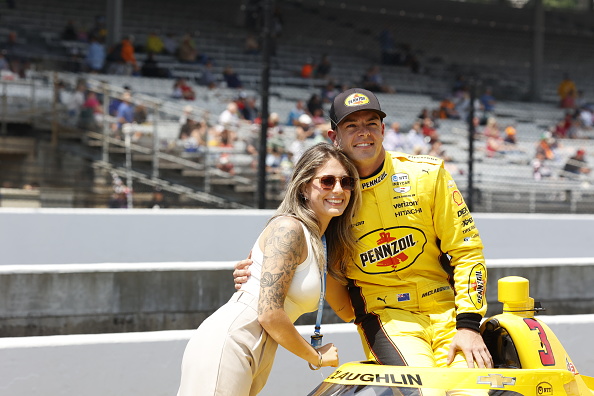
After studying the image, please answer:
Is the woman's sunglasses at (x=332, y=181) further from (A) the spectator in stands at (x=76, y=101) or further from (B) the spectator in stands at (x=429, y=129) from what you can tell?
(B) the spectator in stands at (x=429, y=129)

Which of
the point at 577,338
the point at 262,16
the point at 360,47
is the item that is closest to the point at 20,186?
the point at 262,16

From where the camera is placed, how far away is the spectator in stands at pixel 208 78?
48.0 feet

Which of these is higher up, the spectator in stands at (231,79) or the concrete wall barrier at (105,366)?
the spectator in stands at (231,79)

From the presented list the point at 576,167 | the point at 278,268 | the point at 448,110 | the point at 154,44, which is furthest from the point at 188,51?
the point at 278,268

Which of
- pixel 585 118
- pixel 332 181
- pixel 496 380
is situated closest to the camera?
pixel 496 380

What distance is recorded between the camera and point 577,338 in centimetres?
501

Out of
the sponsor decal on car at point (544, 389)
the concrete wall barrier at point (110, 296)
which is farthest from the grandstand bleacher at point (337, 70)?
the sponsor decal on car at point (544, 389)

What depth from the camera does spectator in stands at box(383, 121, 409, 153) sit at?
13422 millimetres

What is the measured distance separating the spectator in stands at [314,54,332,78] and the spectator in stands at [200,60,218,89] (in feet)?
9.27

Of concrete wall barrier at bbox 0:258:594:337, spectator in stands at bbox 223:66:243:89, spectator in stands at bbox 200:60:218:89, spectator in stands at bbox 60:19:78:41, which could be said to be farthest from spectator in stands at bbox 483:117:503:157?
spectator in stands at bbox 60:19:78:41

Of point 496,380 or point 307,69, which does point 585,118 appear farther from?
point 496,380

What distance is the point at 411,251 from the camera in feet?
12.0

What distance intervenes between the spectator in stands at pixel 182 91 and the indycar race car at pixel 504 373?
36.7 feet

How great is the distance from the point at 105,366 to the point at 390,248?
158 centimetres
